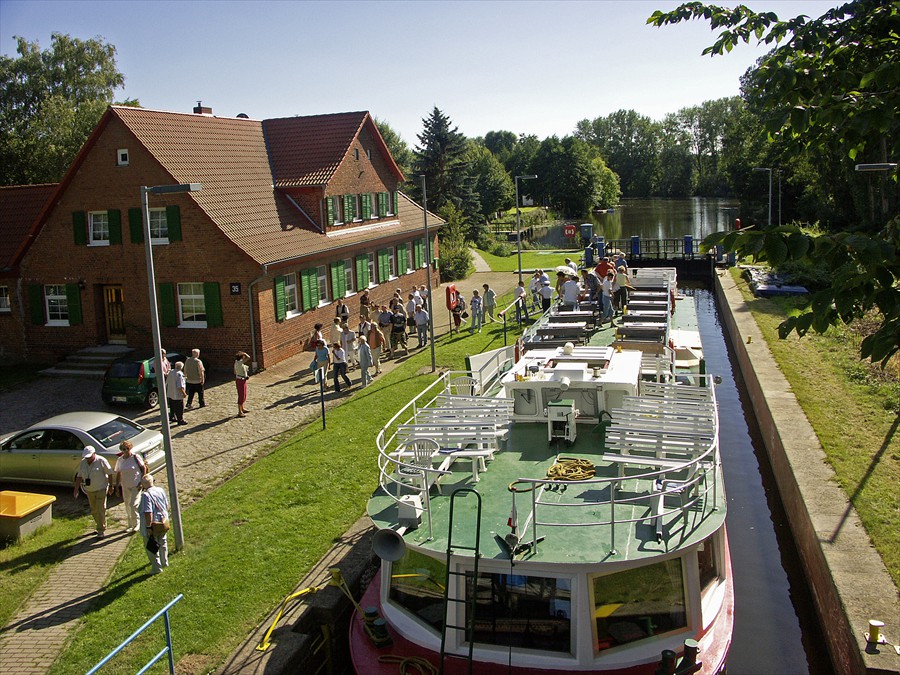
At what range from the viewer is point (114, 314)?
2541 cm

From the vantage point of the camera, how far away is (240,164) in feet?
90.4

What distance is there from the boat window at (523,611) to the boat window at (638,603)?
0.37 meters

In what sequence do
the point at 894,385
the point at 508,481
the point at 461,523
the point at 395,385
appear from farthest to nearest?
the point at 395,385 < the point at 894,385 < the point at 508,481 < the point at 461,523

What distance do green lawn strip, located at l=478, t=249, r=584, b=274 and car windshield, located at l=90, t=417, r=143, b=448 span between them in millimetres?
31295

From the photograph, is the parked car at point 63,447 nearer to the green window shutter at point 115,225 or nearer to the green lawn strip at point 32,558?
the green lawn strip at point 32,558

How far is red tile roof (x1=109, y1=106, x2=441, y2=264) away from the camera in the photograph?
948 inches

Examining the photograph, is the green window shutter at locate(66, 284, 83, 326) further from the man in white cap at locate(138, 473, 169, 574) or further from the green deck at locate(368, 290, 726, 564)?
the green deck at locate(368, 290, 726, 564)

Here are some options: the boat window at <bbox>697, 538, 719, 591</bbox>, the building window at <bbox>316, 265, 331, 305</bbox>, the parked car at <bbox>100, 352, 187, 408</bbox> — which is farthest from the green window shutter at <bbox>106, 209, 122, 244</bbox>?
the boat window at <bbox>697, 538, 719, 591</bbox>

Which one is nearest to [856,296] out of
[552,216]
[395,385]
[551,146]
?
[395,385]

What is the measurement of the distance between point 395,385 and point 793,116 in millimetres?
16548

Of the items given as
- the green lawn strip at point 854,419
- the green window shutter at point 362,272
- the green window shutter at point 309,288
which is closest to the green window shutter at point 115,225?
the green window shutter at point 309,288

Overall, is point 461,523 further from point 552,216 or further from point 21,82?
point 552,216

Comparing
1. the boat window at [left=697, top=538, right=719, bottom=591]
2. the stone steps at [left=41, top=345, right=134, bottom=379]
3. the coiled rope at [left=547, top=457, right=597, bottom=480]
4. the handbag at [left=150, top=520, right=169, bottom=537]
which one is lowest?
the boat window at [left=697, top=538, right=719, bottom=591]

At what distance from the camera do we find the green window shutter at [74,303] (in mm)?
25141
